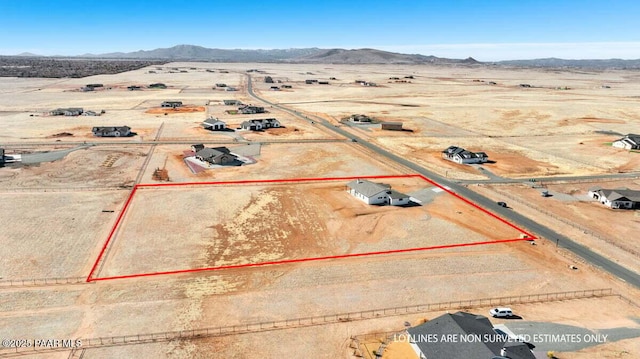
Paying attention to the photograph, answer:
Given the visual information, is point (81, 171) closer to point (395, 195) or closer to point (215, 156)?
point (215, 156)

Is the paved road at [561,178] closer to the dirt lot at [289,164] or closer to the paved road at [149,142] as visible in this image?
the dirt lot at [289,164]

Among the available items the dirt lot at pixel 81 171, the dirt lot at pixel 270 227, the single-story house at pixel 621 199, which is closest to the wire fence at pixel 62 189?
the dirt lot at pixel 81 171

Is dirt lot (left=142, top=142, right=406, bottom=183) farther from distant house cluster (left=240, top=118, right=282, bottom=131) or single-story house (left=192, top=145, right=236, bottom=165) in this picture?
distant house cluster (left=240, top=118, right=282, bottom=131)

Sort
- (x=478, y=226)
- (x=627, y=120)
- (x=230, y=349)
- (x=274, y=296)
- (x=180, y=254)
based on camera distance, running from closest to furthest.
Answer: (x=230, y=349) < (x=274, y=296) < (x=180, y=254) < (x=478, y=226) < (x=627, y=120)

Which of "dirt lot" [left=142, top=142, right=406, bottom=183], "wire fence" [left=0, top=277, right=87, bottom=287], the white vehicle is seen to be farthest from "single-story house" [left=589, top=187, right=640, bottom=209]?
"wire fence" [left=0, top=277, right=87, bottom=287]

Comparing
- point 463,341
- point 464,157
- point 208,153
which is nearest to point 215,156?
point 208,153

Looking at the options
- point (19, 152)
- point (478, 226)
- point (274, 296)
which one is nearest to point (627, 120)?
point (478, 226)

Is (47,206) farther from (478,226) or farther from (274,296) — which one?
(478,226)
